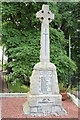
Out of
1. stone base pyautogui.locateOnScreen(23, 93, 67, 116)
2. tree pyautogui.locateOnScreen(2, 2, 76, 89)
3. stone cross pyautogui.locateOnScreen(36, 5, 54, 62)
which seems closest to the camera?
stone base pyautogui.locateOnScreen(23, 93, 67, 116)

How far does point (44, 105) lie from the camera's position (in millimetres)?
4121

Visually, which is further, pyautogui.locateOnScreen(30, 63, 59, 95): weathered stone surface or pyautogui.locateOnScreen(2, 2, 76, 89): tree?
pyautogui.locateOnScreen(2, 2, 76, 89): tree

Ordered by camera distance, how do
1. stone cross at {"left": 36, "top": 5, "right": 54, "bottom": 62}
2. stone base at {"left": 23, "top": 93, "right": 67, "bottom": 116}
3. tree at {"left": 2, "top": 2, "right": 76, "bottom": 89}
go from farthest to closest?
tree at {"left": 2, "top": 2, "right": 76, "bottom": 89} < stone cross at {"left": 36, "top": 5, "right": 54, "bottom": 62} < stone base at {"left": 23, "top": 93, "right": 67, "bottom": 116}

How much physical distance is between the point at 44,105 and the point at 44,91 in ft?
1.04

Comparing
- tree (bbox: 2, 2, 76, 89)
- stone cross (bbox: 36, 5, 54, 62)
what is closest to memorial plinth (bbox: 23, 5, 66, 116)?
stone cross (bbox: 36, 5, 54, 62)

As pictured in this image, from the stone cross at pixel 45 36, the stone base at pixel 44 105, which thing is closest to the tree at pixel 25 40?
the stone cross at pixel 45 36

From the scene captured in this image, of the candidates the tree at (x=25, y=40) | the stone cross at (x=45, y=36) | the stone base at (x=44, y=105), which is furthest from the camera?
the tree at (x=25, y=40)

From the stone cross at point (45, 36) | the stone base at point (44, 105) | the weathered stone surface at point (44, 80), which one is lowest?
the stone base at point (44, 105)

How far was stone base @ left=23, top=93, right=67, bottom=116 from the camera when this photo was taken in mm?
4070

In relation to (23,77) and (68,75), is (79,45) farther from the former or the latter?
(23,77)

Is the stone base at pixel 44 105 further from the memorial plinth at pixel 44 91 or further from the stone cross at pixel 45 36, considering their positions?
the stone cross at pixel 45 36

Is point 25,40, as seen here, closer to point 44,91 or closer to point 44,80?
point 44,80

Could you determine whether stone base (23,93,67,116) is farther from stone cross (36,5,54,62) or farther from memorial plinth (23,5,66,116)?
stone cross (36,5,54,62)

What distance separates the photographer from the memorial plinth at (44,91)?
4.09 meters
